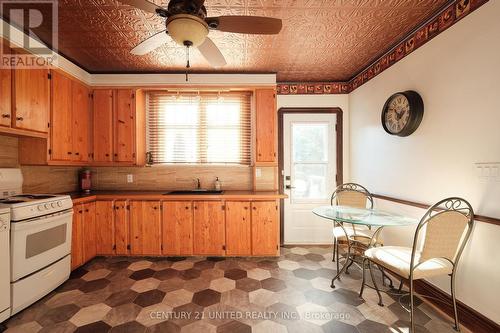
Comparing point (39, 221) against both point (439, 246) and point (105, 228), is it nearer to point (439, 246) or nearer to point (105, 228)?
point (105, 228)

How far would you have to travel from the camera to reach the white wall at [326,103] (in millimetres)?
3896

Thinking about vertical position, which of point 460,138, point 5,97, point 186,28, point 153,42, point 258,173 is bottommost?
point 258,173

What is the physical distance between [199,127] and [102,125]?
1.42 metres

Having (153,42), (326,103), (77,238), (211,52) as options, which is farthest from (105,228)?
(326,103)

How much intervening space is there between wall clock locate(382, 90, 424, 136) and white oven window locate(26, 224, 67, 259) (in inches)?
152

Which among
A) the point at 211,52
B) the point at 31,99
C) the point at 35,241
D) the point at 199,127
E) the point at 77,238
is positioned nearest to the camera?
the point at 211,52

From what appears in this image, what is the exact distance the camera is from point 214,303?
224 centimetres

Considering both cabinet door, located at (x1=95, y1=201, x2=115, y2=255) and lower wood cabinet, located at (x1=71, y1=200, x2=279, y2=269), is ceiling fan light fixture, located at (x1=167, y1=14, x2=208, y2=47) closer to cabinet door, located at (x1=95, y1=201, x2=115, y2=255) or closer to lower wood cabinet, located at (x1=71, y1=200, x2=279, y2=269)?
lower wood cabinet, located at (x1=71, y1=200, x2=279, y2=269)

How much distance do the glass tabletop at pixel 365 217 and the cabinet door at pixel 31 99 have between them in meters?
3.23

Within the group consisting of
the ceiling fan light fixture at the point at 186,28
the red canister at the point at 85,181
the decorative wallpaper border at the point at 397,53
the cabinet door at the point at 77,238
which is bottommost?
the cabinet door at the point at 77,238

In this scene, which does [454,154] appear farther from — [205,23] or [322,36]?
[205,23]

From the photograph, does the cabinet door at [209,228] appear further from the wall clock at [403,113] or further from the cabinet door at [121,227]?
the wall clock at [403,113]

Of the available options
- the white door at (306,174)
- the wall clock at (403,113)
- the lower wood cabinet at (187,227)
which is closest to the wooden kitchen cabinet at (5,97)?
the lower wood cabinet at (187,227)

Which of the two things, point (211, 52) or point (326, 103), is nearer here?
point (211, 52)
